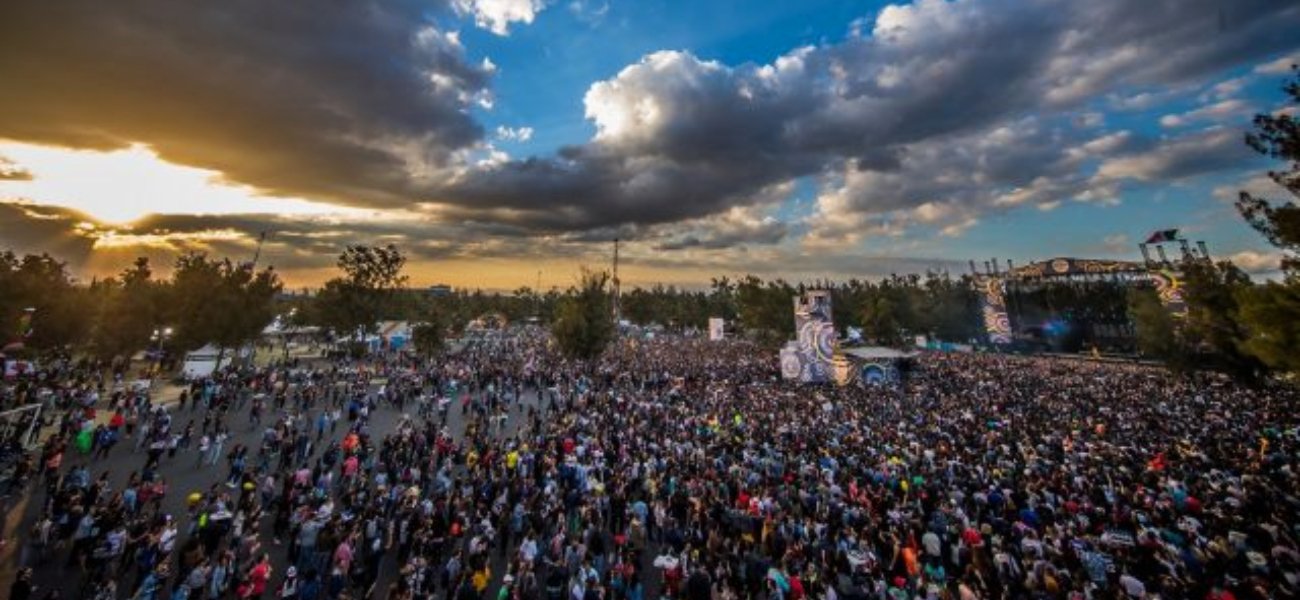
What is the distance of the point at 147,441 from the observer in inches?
726

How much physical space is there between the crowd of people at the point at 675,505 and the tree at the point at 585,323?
14683 millimetres

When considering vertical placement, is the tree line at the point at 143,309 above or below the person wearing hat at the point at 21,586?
above

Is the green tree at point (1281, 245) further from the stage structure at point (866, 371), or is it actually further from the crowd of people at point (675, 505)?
the stage structure at point (866, 371)

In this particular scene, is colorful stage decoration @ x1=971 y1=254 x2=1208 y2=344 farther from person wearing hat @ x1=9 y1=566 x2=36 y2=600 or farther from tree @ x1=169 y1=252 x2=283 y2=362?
tree @ x1=169 y1=252 x2=283 y2=362

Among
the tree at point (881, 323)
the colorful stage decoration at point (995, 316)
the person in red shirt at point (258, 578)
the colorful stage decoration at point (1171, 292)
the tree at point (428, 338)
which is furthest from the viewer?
the tree at point (881, 323)

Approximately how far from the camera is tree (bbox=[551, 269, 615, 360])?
3862cm

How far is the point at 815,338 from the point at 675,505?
20697mm

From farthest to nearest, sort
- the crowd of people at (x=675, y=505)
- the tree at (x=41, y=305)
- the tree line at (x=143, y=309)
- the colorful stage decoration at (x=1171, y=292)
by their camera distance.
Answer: the colorful stage decoration at (x=1171, y=292) → the tree line at (x=143, y=309) → the tree at (x=41, y=305) → the crowd of people at (x=675, y=505)

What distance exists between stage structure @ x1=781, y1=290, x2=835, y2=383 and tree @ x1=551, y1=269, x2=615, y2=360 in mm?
15699

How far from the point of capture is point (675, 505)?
13.2 m

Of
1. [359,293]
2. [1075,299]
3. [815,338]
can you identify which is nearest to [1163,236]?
[1075,299]

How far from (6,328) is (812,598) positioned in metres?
36.5

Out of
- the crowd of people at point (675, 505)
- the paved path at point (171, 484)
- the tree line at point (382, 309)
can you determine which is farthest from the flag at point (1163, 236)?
the paved path at point (171, 484)

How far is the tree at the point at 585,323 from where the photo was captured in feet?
127
